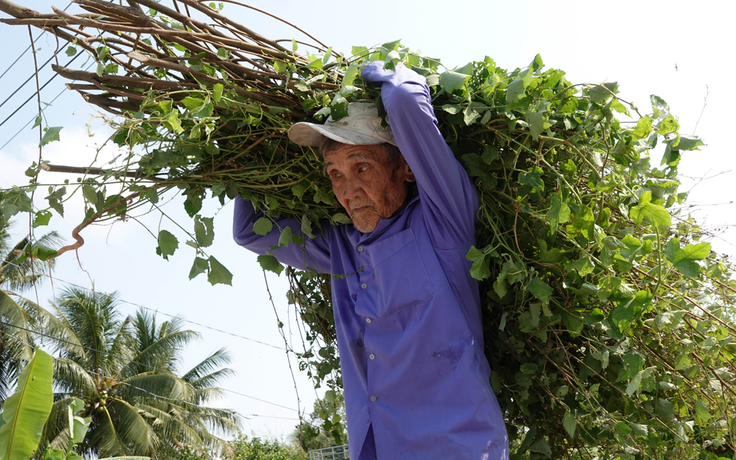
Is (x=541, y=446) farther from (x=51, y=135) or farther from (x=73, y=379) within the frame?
(x=73, y=379)

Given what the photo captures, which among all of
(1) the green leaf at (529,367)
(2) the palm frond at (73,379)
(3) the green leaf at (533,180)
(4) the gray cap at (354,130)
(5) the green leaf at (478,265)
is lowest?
(1) the green leaf at (529,367)

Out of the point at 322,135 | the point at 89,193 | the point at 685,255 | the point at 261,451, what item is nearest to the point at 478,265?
the point at 685,255

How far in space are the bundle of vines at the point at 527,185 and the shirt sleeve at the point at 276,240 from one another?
211 mm

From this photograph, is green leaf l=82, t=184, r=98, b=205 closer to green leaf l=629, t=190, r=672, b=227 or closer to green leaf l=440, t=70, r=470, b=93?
green leaf l=440, t=70, r=470, b=93

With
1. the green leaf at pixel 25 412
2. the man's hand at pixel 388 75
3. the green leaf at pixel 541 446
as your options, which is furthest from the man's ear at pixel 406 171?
the green leaf at pixel 25 412

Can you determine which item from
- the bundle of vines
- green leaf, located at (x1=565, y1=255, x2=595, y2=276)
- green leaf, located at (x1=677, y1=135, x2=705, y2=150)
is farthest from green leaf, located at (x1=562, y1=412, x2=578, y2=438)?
green leaf, located at (x1=677, y1=135, x2=705, y2=150)

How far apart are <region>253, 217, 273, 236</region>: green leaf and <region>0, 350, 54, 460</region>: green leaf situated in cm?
77

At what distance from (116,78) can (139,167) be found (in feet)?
0.83

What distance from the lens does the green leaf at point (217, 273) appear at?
1.90 metres

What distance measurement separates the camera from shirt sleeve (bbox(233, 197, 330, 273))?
2281 mm

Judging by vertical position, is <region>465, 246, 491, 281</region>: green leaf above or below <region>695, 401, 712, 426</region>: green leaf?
above

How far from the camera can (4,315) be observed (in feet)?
50.3

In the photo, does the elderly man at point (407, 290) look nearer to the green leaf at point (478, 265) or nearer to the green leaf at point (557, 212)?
the green leaf at point (478, 265)

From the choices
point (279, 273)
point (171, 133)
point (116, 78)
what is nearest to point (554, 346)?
point (279, 273)
